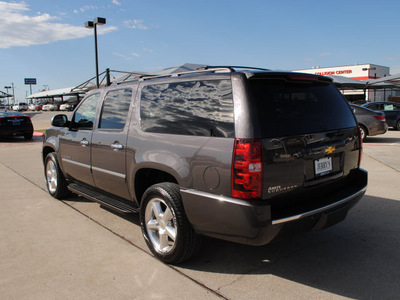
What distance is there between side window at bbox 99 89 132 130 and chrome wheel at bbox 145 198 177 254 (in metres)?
1.03

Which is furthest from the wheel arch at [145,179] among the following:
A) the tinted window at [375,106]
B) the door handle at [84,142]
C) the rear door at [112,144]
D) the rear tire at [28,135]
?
the tinted window at [375,106]

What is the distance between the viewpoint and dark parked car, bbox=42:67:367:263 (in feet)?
8.52

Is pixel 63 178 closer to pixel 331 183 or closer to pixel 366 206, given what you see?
pixel 331 183

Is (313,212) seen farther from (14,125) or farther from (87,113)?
(14,125)

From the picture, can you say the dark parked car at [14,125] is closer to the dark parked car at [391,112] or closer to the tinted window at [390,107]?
the dark parked car at [391,112]

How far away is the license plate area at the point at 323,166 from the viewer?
116 inches

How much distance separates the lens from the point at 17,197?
18.6 feet

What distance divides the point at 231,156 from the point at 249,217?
1.54 ft

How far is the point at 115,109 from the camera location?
4039 mm

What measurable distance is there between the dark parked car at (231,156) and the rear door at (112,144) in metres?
0.02

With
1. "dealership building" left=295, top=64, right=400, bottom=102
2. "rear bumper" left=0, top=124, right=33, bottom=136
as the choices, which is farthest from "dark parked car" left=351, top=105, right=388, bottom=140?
"dealership building" left=295, top=64, right=400, bottom=102

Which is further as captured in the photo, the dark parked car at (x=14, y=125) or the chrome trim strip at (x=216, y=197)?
the dark parked car at (x=14, y=125)

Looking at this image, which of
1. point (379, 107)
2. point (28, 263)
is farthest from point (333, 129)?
point (379, 107)

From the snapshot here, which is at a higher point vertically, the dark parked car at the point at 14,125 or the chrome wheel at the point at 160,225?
the dark parked car at the point at 14,125
